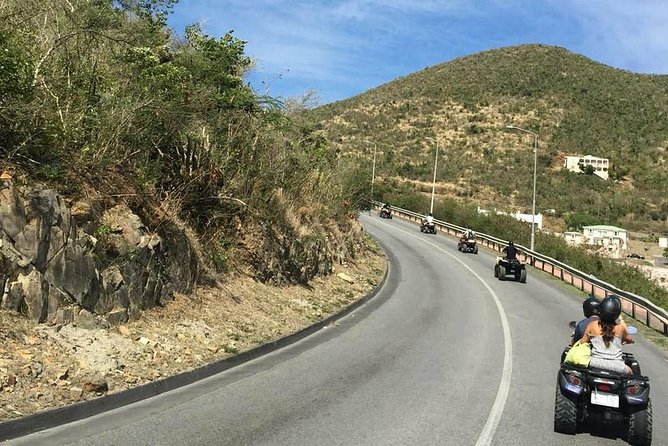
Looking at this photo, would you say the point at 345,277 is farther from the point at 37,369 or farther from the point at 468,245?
the point at 468,245

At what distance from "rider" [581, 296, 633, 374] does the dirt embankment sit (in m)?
5.33

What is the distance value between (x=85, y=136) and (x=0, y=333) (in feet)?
12.7

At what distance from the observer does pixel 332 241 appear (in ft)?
68.2

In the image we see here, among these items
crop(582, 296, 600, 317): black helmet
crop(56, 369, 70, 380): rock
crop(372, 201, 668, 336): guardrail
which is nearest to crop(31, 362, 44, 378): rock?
crop(56, 369, 70, 380): rock

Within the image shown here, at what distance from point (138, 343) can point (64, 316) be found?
1083 millimetres

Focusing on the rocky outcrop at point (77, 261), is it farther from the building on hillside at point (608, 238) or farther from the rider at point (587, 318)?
the building on hillside at point (608, 238)

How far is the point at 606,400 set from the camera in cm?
645

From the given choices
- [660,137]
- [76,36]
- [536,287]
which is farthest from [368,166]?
[76,36]

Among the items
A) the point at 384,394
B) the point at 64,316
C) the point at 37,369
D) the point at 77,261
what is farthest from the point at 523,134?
the point at 37,369

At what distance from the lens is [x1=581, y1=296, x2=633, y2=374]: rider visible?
6.70m

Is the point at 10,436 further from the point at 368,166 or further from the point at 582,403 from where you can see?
the point at 368,166

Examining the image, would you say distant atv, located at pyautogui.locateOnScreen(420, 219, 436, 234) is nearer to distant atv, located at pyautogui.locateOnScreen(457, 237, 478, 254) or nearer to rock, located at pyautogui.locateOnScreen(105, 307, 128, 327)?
distant atv, located at pyautogui.locateOnScreen(457, 237, 478, 254)

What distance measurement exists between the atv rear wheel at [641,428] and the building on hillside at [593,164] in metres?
84.9

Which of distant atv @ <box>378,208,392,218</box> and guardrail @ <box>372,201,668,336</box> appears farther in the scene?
distant atv @ <box>378,208,392,218</box>
